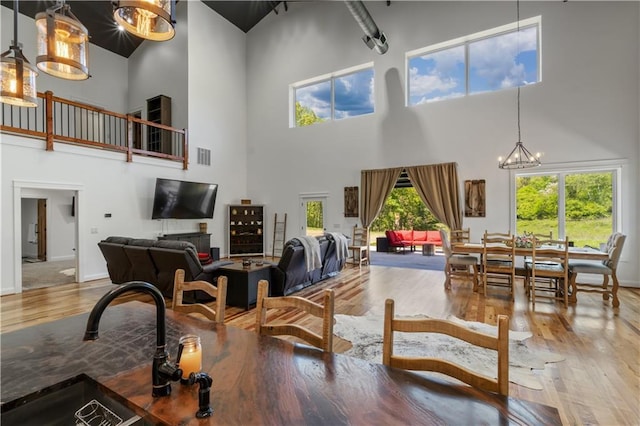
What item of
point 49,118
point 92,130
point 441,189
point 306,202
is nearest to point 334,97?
point 306,202

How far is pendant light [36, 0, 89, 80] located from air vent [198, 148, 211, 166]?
6.35 metres

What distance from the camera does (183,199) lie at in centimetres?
779

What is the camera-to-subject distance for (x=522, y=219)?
6.33 m

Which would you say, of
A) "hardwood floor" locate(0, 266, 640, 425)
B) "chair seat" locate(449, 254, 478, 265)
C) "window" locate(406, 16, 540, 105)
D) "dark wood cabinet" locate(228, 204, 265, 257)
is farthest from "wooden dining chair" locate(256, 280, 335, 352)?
"dark wood cabinet" locate(228, 204, 265, 257)

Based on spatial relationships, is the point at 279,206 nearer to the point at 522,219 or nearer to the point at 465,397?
the point at 522,219

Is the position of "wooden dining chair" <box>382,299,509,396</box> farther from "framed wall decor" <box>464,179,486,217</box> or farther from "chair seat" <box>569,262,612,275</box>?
"framed wall decor" <box>464,179,486,217</box>

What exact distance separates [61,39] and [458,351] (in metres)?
4.16

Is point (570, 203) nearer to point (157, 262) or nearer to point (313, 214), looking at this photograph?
point (313, 214)

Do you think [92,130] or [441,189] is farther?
[92,130]

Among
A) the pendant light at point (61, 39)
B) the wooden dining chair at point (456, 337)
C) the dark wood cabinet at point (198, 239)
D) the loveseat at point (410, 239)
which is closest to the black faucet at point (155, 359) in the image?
the wooden dining chair at point (456, 337)

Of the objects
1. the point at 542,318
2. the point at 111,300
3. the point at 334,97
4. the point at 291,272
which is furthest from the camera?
the point at 334,97

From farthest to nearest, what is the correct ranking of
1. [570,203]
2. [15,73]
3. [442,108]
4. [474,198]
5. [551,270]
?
1. [442,108]
2. [474,198]
3. [570,203]
4. [551,270]
5. [15,73]

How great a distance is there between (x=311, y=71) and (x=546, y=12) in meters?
5.53

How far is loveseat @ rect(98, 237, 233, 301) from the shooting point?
4250 millimetres
